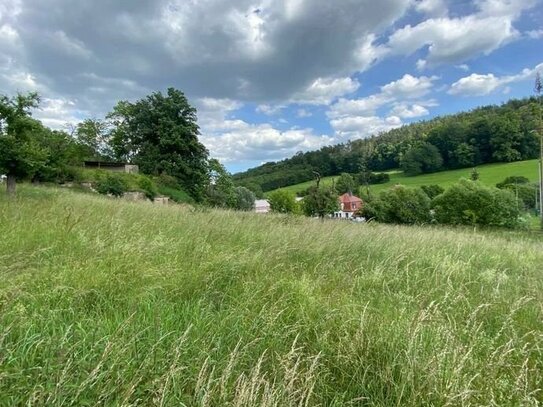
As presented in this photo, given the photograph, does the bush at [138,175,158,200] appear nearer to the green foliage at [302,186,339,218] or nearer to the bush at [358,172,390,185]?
the green foliage at [302,186,339,218]

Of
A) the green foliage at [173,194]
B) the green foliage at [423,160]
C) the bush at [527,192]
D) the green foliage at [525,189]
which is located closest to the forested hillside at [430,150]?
the green foliage at [423,160]

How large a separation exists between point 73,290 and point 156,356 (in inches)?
45.4

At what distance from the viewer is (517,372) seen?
1992mm

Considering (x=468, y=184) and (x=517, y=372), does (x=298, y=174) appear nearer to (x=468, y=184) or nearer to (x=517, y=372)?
(x=468, y=184)

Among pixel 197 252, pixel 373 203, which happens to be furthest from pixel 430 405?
pixel 373 203

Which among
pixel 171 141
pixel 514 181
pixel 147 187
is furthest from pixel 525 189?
pixel 147 187

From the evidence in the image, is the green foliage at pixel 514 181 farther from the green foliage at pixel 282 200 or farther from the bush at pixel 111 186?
the bush at pixel 111 186

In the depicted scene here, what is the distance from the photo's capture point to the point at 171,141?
3862 centimetres

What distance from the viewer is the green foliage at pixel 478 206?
152ft

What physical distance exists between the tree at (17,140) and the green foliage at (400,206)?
163ft

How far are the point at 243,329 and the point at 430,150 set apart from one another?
9939 centimetres

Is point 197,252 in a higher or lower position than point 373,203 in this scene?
higher

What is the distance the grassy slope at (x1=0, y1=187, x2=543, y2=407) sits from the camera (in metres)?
1.58

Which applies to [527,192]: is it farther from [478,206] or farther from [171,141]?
[171,141]
